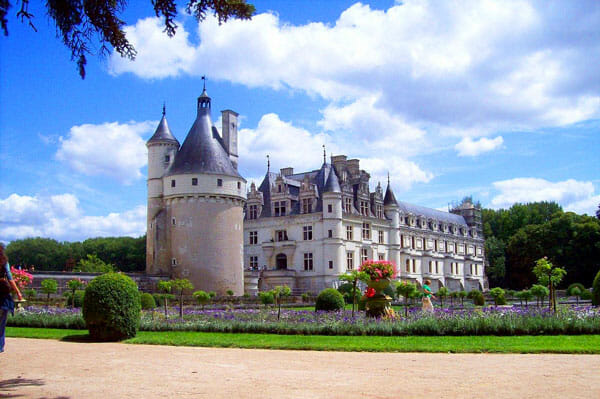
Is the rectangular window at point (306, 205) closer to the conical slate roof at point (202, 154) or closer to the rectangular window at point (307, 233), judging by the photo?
the rectangular window at point (307, 233)

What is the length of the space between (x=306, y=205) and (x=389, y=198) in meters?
11.3

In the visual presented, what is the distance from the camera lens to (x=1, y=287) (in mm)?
9086

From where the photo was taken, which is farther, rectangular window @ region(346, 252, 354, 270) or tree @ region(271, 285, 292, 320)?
rectangular window @ region(346, 252, 354, 270)

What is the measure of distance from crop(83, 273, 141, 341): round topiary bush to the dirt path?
8.65ft

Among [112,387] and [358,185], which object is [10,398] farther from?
[358,185]

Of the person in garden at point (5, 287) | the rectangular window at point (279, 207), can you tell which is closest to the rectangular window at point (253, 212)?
the rectangular window at point (279, 207)

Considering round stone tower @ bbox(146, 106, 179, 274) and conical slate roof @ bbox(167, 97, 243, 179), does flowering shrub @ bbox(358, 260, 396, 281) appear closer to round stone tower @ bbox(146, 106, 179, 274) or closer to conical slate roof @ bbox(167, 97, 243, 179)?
conical slate roof @ bbox(167, 97, 243, 179)

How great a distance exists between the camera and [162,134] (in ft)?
140

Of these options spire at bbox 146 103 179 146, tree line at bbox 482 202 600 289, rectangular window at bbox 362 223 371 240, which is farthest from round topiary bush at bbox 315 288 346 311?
tree line at bbox 482 202 600 289

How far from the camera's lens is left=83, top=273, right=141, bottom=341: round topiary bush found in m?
14.9

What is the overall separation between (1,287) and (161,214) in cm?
3154

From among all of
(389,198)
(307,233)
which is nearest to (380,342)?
(307,233)

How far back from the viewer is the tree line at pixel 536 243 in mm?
63500

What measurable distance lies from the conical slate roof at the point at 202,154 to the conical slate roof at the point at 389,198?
21.4m
